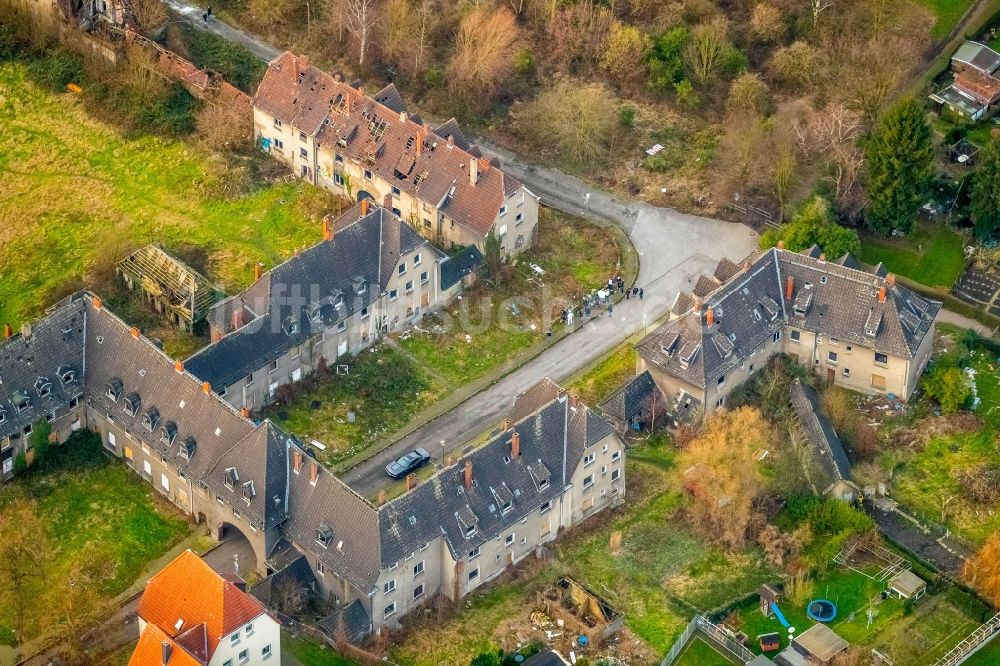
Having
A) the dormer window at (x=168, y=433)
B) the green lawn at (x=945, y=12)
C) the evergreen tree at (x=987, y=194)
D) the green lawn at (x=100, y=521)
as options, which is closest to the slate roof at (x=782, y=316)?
the evergreen tree at (x=987, y=194)

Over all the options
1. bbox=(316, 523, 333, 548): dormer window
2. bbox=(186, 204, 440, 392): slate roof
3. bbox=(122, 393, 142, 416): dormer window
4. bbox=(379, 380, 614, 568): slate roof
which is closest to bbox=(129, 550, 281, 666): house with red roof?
bbox=(316, 523, 333, 548): dormer window

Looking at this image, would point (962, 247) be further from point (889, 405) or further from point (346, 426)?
point (346, 426)

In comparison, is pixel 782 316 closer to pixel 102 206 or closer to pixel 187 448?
pixel 187 448

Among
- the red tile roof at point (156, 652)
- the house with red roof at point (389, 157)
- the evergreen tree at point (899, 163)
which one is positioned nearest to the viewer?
the red tile roof at point (156, 652)

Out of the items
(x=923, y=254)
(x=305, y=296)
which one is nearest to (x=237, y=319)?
(x=305, y=296)

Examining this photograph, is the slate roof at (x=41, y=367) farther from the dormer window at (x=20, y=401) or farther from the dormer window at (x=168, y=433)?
the dormer window at (x=168, y=433)

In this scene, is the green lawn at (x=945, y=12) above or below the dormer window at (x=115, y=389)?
above
